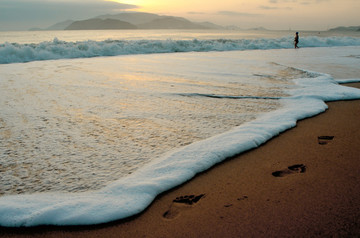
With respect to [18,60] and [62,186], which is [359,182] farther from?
[18,60]

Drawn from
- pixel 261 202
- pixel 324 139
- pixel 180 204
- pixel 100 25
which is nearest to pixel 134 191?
pixel 180 204

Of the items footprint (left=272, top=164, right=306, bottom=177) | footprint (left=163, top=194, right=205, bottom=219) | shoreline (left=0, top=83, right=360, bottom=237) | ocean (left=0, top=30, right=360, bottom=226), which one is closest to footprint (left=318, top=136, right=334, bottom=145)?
shoreline (left=0, top=83, right=360, bottom=237)

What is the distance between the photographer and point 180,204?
1755 mm

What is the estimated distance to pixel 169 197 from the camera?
→ 72.3 inches

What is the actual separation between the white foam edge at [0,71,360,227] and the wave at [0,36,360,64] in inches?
489

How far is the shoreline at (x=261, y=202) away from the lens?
1.50 meters

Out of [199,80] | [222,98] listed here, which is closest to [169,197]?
[222,98]

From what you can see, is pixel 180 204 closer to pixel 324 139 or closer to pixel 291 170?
pixel 291 170

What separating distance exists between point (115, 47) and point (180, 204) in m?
16.4

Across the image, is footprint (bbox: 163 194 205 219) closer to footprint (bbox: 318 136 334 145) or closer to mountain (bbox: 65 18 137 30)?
footprint (bbox: 318 136 334 145)

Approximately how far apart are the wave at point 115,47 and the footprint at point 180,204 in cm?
1295

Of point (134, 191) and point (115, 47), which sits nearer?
point (134, 191)

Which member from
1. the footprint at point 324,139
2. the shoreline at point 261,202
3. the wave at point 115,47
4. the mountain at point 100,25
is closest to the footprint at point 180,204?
the shoreline at point 261,202

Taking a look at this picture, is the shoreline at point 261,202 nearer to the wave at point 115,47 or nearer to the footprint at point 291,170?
the footprint at point 291,170
